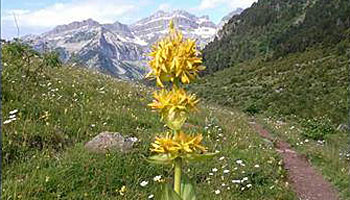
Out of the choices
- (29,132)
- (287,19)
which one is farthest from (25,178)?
(287,19)

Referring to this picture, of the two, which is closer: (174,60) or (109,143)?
(174,60)

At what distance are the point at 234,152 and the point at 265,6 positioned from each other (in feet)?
562

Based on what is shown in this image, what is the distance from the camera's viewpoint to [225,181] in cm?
746

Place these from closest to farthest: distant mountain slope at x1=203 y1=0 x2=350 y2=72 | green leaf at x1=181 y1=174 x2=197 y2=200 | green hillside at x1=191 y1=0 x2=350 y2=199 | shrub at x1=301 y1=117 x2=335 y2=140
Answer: green leaf at x1=181 y1=174 x2=197 y2=200, green hillside at x1=191 y1=0 x2=350 y2=199, shrub at x1=301 y1=117 x2=335 y2=140, distant mountain slope at x1=203 y1=0 x2=350 y2=72

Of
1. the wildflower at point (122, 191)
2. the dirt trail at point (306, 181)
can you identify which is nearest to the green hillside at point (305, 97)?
the dirt trail at point (306, 181)

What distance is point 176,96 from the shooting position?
1.80 m

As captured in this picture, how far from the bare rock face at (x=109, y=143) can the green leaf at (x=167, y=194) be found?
17.9ft

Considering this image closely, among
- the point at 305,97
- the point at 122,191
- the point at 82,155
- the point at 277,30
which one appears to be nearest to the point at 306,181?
the point at 82,155

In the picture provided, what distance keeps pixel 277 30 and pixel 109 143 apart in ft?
444

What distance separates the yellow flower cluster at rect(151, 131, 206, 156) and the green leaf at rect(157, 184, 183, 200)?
0.14 meters

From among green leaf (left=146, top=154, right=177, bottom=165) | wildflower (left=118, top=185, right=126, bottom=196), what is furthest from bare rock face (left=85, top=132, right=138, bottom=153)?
green leaf (left=146, top=154, right=177, bottom=165)

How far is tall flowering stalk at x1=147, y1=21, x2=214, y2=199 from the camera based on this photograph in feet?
5.85

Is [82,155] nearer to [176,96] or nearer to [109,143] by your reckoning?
[109,143]

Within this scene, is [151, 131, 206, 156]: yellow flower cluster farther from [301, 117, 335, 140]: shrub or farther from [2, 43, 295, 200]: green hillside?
[301, 117, 335, 140]: shrub
